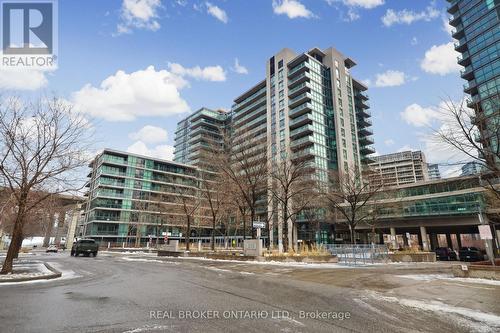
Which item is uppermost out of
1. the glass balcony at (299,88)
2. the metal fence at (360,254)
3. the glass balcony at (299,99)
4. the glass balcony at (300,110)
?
the glass balcony at (299,88)

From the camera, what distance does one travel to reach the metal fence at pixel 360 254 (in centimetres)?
2430

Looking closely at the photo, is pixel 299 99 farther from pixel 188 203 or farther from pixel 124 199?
pixel 124 199

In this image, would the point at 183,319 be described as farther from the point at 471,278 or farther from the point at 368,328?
the point at 471,278

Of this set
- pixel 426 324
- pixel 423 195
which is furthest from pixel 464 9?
pixel 426 324

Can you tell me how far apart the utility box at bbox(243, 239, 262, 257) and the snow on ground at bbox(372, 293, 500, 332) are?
52.8 feet

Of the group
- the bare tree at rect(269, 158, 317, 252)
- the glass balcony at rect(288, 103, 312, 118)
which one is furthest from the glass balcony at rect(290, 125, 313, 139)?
the bare tree at rect(269, 158, 317, 252)

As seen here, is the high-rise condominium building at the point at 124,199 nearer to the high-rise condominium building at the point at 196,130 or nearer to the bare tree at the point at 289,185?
the high-rise condominium building at the point at 196,130

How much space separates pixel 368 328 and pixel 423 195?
55.5m

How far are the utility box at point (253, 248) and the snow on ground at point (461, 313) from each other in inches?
633

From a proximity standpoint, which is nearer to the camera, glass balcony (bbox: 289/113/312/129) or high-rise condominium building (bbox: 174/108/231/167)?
glass balcony (bbox: 289/113/312/129)

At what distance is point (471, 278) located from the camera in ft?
45.8

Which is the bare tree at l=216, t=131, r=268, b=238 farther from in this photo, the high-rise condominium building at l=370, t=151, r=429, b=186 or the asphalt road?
the high-rise condominium building at l=370, t=151, r=429, b=186

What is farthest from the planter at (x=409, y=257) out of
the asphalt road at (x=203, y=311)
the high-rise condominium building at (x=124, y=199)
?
the high-rise condominium building at (x=124, y=199)

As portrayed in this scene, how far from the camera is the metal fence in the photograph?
2430 cm
